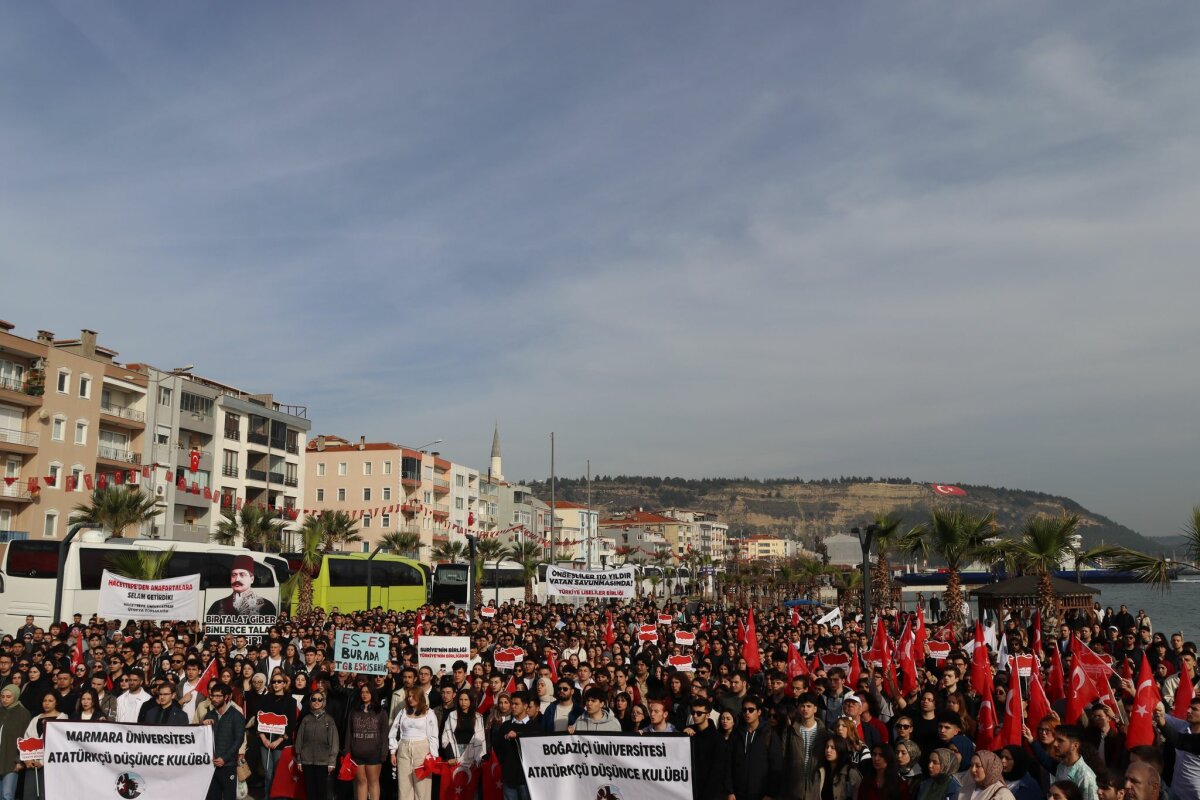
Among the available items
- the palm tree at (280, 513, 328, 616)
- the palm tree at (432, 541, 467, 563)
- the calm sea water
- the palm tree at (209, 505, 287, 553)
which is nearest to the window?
the palm tree at (209, 505, 287, 553)

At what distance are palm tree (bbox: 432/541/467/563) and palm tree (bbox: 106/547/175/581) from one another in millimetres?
54159

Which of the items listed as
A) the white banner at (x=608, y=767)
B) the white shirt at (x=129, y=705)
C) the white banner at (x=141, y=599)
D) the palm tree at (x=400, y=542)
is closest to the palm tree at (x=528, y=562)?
the palm tree at (x=400, y=542)

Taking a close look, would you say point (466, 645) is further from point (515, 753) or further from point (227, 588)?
point (227, 588)

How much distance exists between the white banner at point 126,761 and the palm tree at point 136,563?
21.2 meters

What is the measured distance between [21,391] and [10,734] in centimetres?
4569

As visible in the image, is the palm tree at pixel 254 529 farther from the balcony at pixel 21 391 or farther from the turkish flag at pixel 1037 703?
the turkish flag at pixel 1037 703

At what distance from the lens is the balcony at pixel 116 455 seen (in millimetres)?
56250

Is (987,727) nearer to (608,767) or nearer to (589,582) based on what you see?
(608,767)

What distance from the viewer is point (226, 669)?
13.1 meters

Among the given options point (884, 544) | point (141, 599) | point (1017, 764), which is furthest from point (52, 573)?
point (1017, 764)

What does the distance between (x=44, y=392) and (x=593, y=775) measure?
50.8 metres

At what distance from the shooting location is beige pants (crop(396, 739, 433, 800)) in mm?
10633

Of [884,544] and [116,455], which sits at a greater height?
[116,455]

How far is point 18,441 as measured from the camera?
165 ft
